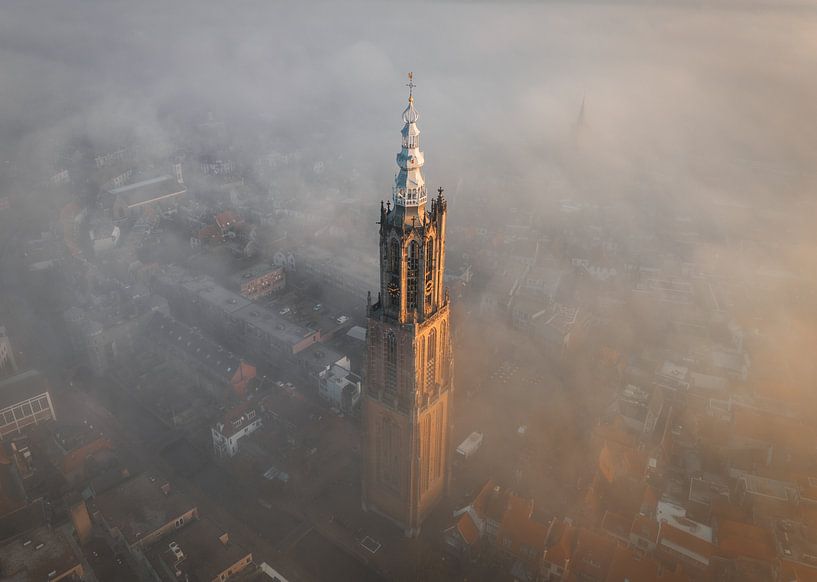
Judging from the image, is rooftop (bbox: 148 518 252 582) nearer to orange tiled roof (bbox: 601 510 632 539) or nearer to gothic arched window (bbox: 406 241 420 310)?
gothic arched window (bbox: 406 241 420 310)

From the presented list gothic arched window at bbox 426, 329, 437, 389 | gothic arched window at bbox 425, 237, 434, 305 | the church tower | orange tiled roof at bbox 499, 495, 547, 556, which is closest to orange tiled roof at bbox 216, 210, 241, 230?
the church tower

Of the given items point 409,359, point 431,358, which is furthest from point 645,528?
point 409,359

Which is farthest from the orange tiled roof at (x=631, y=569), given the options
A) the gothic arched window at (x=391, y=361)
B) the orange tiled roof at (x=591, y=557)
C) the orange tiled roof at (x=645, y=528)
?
the gothic arched window at (x=391, y=361)

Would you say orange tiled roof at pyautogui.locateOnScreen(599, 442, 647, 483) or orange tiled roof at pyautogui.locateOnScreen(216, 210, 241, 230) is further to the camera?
orange tiled roof at pyautogui.locateOnScreen(216, 210, 241, 230)

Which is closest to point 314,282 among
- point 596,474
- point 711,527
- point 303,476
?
point 303,476

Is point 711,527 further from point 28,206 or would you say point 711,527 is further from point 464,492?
point 28,206
